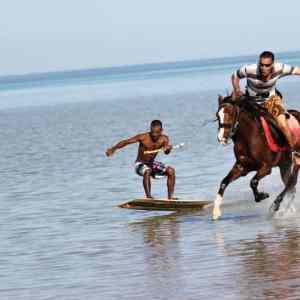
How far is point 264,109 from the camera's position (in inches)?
647

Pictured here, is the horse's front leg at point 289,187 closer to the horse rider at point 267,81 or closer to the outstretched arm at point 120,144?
the horse rider at point 267,81

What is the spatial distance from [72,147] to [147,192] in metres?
→ 18.1

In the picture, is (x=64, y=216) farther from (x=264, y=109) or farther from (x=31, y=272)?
(x=31, y=272)

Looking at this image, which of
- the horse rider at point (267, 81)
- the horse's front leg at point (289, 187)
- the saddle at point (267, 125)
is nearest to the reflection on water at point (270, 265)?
the horse's front leg at point (289, 187)

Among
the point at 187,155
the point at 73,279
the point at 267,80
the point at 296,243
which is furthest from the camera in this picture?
the point at 187,155

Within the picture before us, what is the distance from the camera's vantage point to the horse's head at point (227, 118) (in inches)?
613

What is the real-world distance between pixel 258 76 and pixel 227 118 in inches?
32.8

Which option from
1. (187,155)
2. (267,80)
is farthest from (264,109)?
(187,155)

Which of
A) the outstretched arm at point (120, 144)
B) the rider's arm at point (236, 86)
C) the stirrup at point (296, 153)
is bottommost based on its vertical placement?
the stirrup at point (296, 153)

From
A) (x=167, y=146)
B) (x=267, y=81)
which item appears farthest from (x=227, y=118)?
(x=167, y=146)

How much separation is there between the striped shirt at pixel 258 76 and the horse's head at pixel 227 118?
45cm

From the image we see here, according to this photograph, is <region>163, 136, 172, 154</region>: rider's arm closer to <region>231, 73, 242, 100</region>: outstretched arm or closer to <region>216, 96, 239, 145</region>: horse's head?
<region>231, 73, 242, 100</region>: outstretched arm

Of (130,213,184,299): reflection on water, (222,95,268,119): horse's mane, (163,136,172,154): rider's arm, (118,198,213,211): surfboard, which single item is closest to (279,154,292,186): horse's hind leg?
(222,95,268,119): horse's mane

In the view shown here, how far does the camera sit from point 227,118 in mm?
15703
